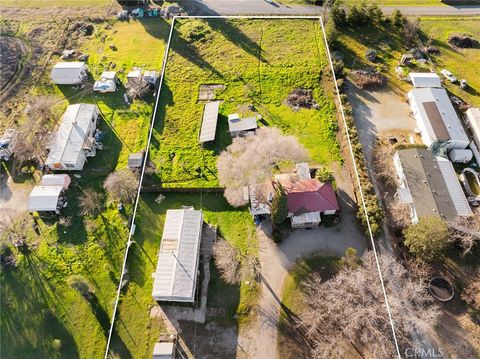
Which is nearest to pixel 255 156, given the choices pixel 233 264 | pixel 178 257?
pixel 233 264

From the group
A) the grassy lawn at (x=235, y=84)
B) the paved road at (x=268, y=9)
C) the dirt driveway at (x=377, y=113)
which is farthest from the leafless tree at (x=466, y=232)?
the paved road at (x=268, y=9)

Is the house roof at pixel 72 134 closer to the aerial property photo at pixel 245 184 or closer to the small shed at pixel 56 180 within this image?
the aerial property photo at pixel 245 184

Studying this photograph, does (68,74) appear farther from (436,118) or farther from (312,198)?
(436,118)

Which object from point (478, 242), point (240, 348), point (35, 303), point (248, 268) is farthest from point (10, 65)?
point (478, 242)

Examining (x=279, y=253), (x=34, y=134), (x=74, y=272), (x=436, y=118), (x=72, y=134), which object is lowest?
(x=74, y=272)

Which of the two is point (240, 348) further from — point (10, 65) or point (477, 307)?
point (10, 65)

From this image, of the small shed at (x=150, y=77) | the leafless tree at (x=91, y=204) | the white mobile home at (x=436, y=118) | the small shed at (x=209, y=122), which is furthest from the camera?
the small shed at (x=150, y=77)
